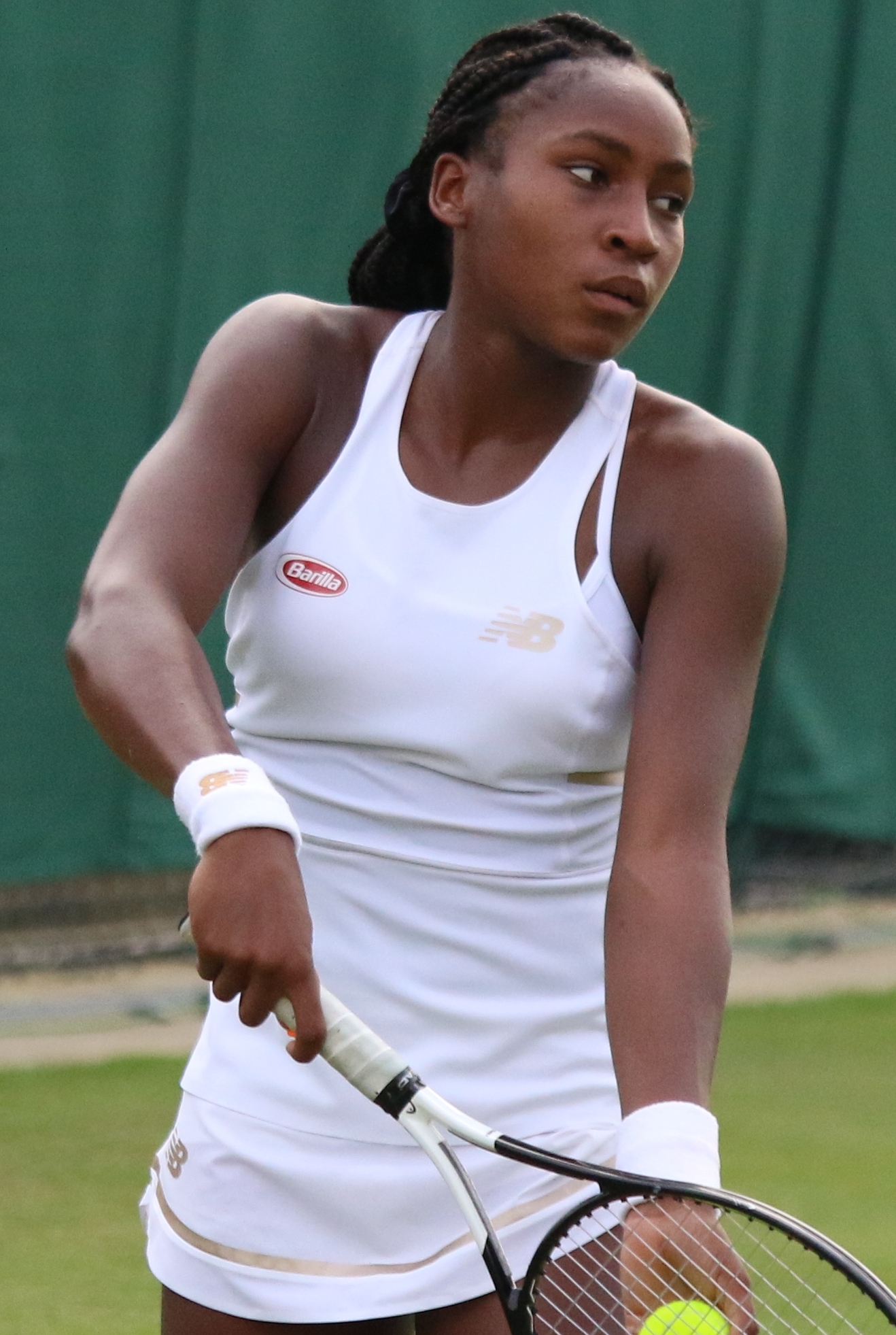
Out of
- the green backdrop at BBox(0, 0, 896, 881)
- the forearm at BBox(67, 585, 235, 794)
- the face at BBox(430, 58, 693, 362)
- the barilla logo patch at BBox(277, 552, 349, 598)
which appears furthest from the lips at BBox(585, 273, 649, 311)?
the green backdrop at BBox(0, 0, 896, 881)

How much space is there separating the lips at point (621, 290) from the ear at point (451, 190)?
0.70ft

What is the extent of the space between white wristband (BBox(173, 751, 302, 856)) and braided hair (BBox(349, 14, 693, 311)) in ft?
2.54

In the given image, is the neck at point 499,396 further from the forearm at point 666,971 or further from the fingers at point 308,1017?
the fingers at point 308,1017

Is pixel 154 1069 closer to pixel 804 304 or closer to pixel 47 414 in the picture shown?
pixel 47 414

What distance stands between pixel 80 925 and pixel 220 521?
340 cm

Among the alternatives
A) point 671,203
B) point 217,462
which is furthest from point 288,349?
point 671,203

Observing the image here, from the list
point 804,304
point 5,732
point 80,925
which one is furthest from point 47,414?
point 804,304

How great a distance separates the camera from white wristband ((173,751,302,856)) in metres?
1.72

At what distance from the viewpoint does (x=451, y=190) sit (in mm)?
2252

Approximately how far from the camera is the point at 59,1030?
4.99 metres

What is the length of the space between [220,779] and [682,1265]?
1.73ft

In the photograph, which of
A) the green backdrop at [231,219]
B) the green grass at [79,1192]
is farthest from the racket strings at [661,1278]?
the green backdrop at [231,219]

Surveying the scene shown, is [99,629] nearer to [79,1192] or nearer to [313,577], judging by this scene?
[313,577]

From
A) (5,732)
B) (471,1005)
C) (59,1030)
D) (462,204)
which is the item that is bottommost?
(59,1030)
